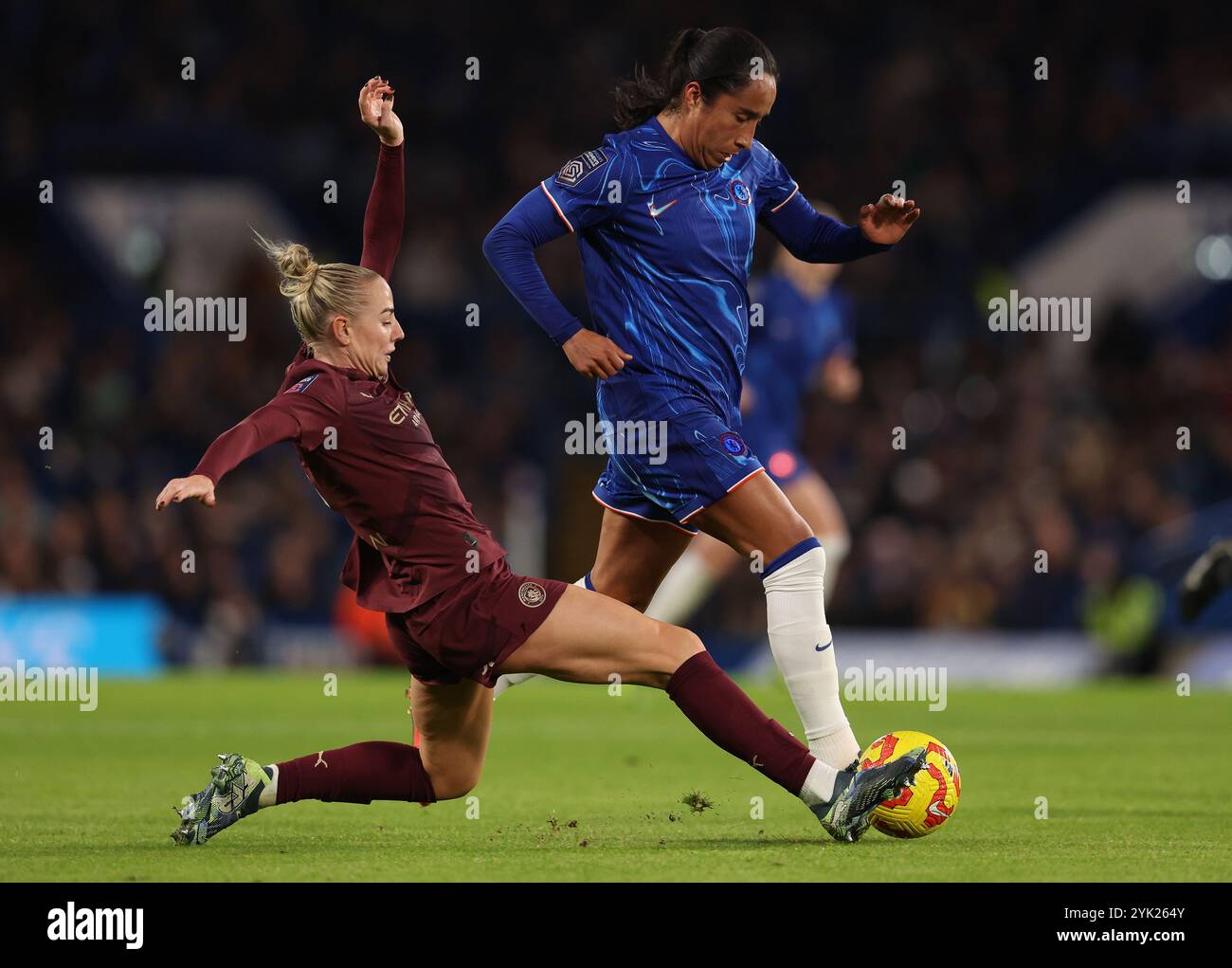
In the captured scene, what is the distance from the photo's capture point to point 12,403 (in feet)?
56.1

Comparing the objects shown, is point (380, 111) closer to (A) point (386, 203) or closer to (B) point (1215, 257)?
(A) point (386, 203)

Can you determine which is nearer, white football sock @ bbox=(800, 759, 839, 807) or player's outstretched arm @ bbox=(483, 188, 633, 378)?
white football sock @ bbox=(800, 759, 839, 807)

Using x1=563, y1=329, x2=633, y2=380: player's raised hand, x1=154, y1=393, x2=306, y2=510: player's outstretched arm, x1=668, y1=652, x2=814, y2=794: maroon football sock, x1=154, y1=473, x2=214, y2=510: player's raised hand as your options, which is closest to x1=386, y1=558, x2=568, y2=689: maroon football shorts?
x1=668, y1=652, x2=814, y2=794: maroon football sock

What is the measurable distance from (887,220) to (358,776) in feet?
8.19

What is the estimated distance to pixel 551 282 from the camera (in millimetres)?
17938

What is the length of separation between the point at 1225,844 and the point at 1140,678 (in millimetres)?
8793

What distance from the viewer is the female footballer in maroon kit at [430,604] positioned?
5012 millimetres

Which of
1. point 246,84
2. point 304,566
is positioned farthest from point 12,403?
point 246,84

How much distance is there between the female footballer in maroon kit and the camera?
5.01 metres

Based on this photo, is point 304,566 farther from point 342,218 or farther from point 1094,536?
point 1094,536

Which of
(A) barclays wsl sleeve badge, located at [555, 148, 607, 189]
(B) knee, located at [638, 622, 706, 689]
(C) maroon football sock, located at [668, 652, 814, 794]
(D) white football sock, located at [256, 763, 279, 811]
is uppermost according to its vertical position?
(A) barclays wsl sleeve badge, located at [555, 148, 607, 189]

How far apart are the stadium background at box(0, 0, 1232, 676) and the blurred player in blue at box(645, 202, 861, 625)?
14.7ft

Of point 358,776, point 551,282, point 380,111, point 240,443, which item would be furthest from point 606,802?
point 551,282

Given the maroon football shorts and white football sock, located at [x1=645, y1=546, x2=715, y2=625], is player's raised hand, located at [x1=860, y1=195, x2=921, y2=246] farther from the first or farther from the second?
white football sock, located at [x1=645, y1=546, x2=715, y2=625]
